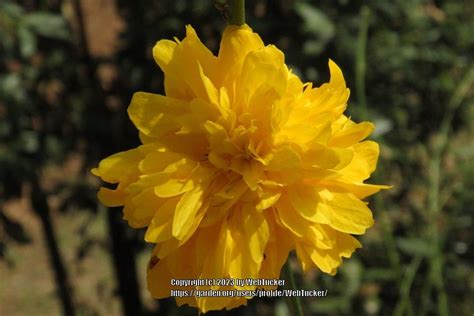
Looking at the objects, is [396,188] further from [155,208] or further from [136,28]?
[155,208]

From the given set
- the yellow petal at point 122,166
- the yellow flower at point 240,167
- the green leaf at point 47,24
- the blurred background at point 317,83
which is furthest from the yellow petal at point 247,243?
the green leaf at point 47,24

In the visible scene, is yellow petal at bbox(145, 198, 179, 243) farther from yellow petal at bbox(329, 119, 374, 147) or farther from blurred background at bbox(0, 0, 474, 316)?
blurred background at bbox(0, 0, 474, 316)

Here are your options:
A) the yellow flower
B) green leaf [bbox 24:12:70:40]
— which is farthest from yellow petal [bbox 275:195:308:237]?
green leaf [bbox 24:12:70:40]

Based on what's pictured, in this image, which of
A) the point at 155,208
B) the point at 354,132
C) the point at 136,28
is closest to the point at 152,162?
the point at 155,208

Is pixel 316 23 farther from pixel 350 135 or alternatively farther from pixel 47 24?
pixel 350 135

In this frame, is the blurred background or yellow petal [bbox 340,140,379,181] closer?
yellow petal [bbox 340,140,379,181]

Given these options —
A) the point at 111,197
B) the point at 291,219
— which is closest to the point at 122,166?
the point at 111,197
